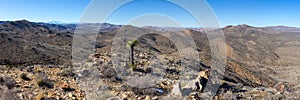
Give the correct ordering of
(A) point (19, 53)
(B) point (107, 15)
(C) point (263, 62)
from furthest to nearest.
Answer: (C) point (263, 62) → (A) point (19, 53) → (B) point (107, 15)

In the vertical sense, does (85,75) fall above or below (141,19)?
below

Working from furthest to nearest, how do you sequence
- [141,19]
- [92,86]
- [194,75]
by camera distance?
[194,75]
[141,19]
[92,86]

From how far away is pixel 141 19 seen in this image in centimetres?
1745

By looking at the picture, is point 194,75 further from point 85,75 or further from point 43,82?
point 43,82

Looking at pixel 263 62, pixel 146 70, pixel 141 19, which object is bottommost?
pixel 263 62

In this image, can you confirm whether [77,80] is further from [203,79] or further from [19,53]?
[19,53]

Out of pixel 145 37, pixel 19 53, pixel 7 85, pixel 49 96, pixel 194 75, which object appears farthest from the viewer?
pixel 145 37

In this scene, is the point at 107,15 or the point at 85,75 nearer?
the point at 107,15

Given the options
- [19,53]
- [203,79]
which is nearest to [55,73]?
[203,79]

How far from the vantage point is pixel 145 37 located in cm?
6341

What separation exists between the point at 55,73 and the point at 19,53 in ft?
46.3

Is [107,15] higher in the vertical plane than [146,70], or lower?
higher

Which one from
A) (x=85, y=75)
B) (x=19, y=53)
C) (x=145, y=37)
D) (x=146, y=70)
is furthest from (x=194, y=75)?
(x=145, y=37)

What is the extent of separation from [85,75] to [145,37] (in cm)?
4722
